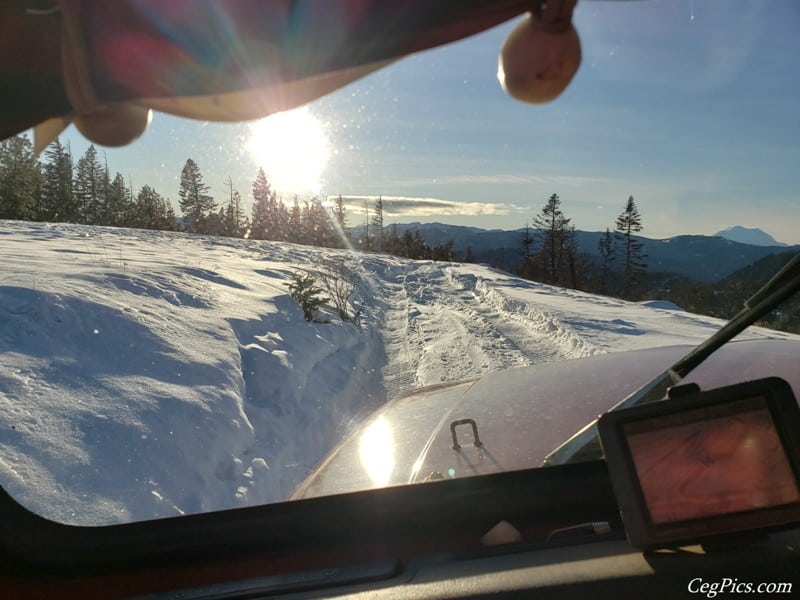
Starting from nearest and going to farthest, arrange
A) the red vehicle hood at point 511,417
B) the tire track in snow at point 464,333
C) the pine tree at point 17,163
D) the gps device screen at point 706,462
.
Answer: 1. the pine tree at point 17,163
2. the gps device screen at point 706,462
3. the red vehicle hood at point 511,417
4. the tire track in snow at point 464,333

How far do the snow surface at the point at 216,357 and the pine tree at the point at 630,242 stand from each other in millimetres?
368

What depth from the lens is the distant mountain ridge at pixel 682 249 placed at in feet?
5.45

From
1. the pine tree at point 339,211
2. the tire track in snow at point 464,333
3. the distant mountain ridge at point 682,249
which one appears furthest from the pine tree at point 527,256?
the tire track in snow at point 464,333

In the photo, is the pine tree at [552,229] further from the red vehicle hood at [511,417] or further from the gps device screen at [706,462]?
the gps device screen at [706,462]

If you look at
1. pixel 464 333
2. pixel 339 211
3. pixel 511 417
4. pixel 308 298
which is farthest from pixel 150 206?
pixel 308 298

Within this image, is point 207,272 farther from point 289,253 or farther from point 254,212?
point 254,212

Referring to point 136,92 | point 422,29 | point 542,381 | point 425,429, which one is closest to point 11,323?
point 425,429

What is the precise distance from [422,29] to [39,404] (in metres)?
3.98

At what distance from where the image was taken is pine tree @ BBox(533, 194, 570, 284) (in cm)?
Result: 190

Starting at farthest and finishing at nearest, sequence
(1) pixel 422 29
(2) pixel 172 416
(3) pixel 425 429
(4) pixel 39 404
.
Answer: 1. (2) pixel 172 416
2. (4) pixel 39 404
3. (3) pixel 425 429
4. (1) pixel 422 29

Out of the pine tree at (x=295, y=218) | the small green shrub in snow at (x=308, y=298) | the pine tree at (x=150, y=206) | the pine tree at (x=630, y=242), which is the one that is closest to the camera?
the pine tree at (x=630, y=242)

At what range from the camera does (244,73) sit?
3.00 feet

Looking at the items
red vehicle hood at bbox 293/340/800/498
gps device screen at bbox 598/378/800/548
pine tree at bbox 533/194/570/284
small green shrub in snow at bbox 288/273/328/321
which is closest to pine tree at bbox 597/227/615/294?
pine tree at bbox 533/194/570/284

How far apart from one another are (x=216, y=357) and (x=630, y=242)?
4.54 m
